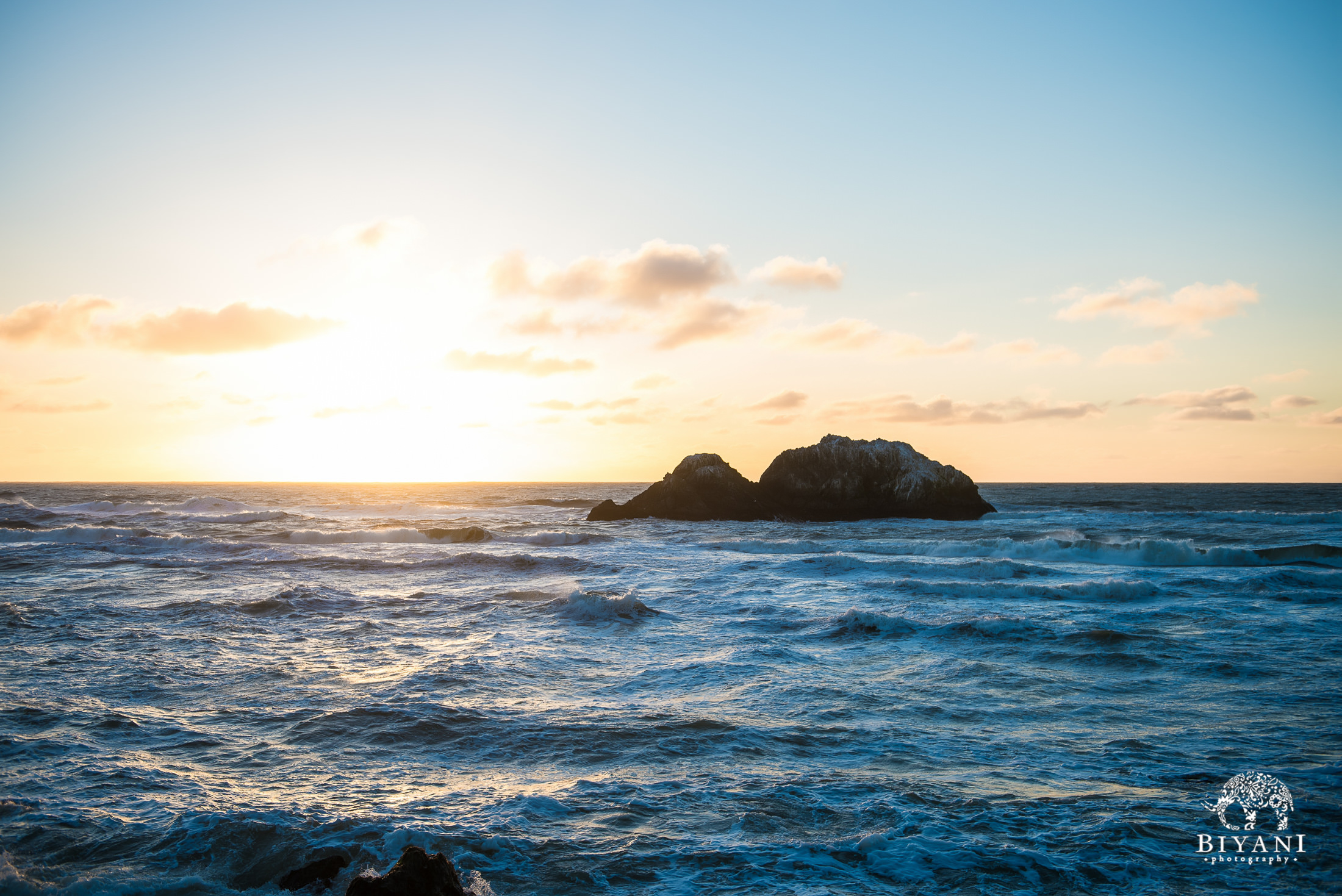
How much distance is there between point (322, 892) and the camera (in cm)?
473

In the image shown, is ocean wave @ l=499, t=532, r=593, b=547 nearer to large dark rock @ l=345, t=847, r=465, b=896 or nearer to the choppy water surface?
the choppy water surface

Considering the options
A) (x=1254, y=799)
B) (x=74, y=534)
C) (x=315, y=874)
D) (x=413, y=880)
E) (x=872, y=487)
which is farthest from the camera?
(x=872, y=487)

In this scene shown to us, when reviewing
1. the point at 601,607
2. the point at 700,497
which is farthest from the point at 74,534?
the point at 700,497

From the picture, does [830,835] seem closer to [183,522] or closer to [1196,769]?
[1196,769]

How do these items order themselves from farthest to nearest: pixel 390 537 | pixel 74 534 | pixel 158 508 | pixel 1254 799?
pixel 158 508 < pixel 390 537 < pixel 74 534 < pixel 1254 799

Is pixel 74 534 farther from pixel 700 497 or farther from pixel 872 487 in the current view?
pixel 872 487

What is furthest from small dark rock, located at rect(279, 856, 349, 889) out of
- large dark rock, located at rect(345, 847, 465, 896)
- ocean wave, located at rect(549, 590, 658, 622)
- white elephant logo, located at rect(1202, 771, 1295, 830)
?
ocean wave, located at rect(549, 590, 658, 622)

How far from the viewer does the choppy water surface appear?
16.8 ft

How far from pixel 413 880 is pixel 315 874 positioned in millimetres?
1416

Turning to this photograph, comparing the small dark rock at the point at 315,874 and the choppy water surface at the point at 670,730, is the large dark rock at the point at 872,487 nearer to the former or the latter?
the choppy water surface at the point at 670,730

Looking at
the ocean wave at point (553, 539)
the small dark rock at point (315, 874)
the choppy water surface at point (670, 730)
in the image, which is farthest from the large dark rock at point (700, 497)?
the small dark rock at point (315, 874)

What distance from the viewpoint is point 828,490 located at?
4475 centimetres

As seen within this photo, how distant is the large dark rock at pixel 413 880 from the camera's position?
155 inches

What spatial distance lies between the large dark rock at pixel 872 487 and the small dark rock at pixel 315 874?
40799mm
